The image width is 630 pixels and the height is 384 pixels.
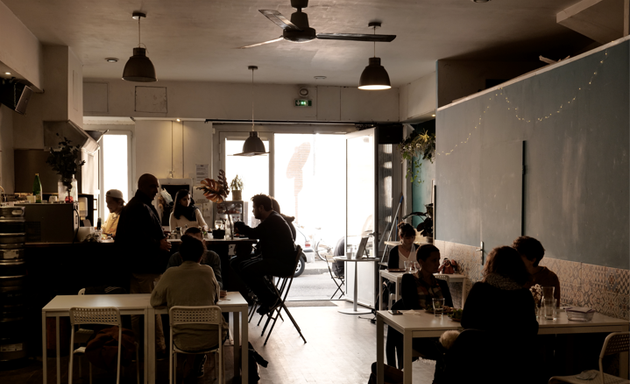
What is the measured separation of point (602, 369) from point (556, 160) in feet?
6.24

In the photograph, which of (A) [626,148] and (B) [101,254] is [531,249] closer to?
(A) [626,148]

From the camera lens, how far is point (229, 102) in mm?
8969

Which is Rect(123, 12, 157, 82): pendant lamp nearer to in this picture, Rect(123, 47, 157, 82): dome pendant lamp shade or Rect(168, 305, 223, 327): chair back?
Rect(123, 47, 157, 82): dome pendant lamp shade

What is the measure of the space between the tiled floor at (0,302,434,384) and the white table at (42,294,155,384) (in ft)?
2.68

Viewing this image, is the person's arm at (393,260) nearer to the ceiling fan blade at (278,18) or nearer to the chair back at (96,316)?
the ceiling fan blade at (278,18)

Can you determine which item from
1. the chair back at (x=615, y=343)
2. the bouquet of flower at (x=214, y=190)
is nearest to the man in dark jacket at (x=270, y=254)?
the bouquet of flower at (x=214, y=190)

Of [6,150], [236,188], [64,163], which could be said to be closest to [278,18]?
[64,163]

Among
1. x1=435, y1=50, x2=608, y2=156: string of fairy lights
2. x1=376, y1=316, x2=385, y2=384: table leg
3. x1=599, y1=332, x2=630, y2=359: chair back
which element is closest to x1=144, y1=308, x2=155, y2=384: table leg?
x1=376, y1=316, x2=385, y2=384: table leg

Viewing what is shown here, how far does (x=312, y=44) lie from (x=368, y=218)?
3.17m

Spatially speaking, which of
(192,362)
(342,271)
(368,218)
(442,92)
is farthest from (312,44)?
(342,271)

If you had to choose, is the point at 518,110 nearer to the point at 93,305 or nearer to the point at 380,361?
the point at 380,361

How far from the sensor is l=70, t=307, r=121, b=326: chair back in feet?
13.5

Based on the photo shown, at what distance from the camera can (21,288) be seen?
17.7 ft

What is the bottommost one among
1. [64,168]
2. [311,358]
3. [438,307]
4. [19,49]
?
[311,358]
